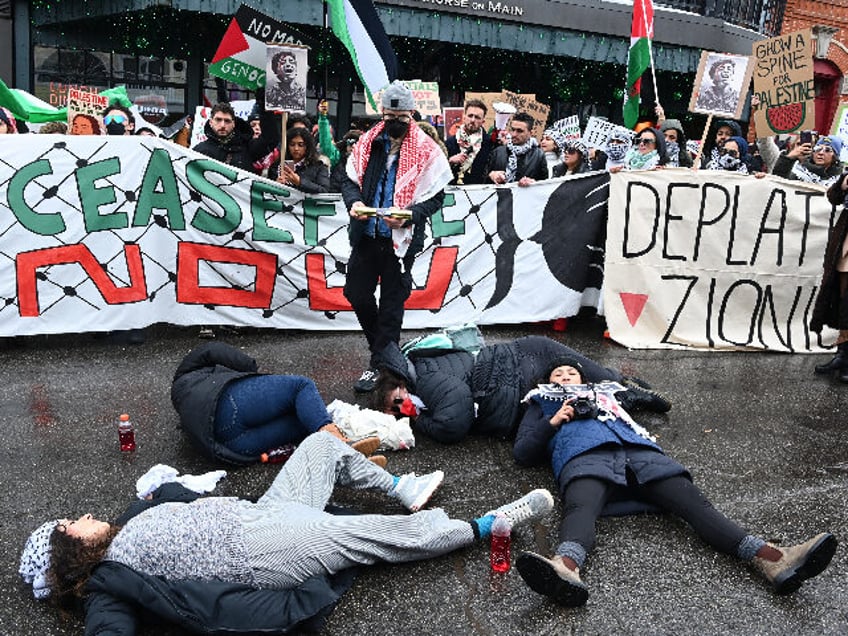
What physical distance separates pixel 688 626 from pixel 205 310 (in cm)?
459

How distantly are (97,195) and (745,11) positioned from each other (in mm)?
15776

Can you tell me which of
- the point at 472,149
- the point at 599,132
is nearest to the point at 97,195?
the point at 472,149

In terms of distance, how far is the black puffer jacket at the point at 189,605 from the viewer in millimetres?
2732

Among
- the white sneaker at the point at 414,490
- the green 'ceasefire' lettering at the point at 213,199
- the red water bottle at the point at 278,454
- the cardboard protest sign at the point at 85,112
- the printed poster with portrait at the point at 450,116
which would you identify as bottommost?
the red water bottle at the point at 278,454

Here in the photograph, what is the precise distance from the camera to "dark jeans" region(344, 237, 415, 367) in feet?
17.4

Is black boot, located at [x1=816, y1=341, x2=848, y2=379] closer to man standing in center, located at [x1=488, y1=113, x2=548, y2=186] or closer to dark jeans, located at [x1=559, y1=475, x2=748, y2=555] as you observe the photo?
man standing in center, located at [x1=488, y1=113, x2=548, y2=186]

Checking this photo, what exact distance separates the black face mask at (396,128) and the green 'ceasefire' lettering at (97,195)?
7.77 ft

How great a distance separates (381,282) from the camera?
5.40 m

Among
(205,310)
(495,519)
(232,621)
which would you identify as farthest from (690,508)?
(205,310)

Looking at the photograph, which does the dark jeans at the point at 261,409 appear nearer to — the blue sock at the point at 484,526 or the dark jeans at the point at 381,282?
the blue sock at the point at 484,526

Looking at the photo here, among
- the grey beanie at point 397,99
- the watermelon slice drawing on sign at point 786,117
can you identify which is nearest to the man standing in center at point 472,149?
the grey beanie at point 397,99

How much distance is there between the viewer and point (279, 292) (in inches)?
263

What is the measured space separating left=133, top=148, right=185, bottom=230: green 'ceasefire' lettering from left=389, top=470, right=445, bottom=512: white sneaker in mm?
3478

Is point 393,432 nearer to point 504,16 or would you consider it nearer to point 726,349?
point 726,349
